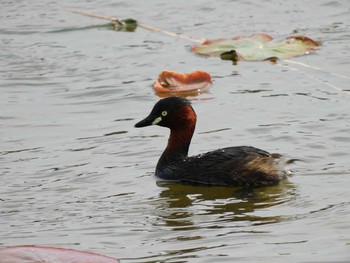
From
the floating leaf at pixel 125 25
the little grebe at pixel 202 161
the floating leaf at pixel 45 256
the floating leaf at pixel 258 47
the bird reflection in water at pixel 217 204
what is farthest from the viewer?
the floating leaf at pixel 125 25

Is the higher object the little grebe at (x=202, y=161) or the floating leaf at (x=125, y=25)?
the floating leaf at (x=125, y=25)

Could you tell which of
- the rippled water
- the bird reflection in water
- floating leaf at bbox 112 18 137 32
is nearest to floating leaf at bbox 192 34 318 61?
the rippled water

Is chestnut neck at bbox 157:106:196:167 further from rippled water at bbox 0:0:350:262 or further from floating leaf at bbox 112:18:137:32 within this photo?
floating leaf at bbox 112:18:137:32

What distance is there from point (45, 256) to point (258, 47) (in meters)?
7.80

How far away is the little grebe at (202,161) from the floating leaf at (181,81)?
2.35m

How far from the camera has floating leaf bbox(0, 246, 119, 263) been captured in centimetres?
696

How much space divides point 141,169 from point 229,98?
2548mm

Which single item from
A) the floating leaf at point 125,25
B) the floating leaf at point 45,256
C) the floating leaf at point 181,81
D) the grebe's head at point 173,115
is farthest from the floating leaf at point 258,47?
the floating leaf at point 45,256

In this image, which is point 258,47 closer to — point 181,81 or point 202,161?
point 181,81

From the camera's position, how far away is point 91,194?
9742 mm

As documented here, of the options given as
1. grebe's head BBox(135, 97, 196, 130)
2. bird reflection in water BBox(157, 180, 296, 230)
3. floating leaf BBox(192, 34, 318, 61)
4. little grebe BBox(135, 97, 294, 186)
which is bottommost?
bird reflection in water BBox(157, 180, 296, 230)

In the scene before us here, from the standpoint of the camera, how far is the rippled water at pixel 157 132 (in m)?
8.40

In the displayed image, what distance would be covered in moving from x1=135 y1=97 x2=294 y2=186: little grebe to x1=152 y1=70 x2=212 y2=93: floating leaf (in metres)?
2.35

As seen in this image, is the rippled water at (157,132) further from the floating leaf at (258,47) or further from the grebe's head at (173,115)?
the grebe's head at (173,115)
